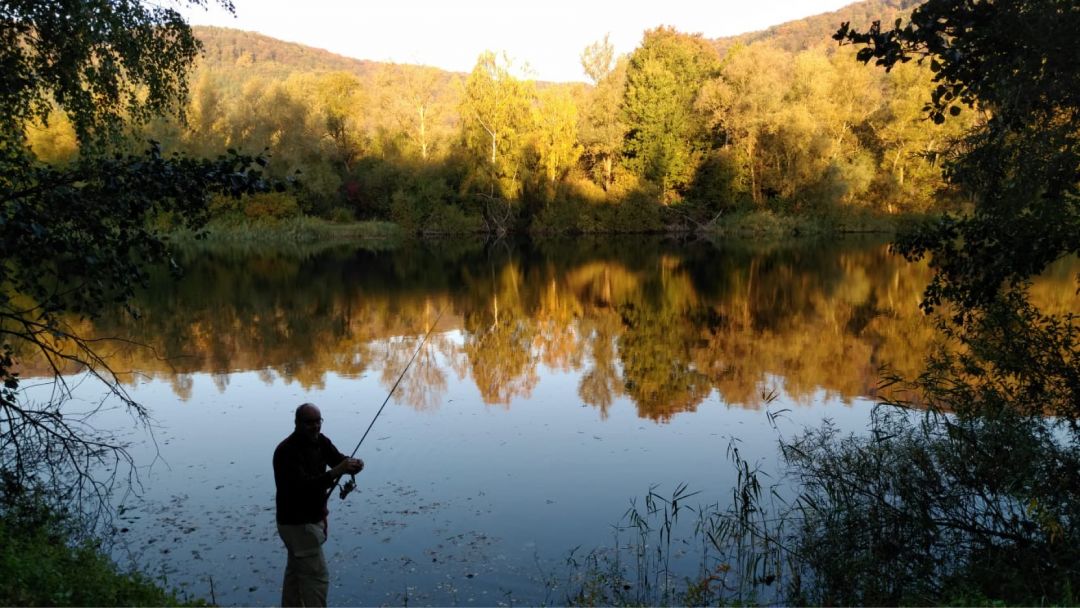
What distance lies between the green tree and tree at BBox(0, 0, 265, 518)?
4518cm

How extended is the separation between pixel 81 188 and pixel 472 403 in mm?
8664

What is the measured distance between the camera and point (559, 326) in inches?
831

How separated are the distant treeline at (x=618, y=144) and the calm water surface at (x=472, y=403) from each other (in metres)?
24.9

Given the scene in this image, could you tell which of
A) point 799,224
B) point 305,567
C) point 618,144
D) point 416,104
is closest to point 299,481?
point 305,567

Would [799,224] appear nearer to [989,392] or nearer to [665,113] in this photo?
[665,113]

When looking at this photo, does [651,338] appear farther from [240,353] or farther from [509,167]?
[509,167]

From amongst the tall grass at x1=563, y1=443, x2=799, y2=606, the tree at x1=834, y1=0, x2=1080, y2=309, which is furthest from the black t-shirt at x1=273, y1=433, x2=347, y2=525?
the tree at x1=834, y1=0, x2=1080, y2=309

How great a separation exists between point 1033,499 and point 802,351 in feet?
35.7

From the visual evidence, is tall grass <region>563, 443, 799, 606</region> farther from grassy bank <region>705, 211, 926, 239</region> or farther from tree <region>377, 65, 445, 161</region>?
tree <region>377, 65, 445, 161</region>

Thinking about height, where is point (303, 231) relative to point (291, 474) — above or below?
above

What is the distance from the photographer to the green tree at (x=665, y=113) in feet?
174

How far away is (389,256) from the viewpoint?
41.8m

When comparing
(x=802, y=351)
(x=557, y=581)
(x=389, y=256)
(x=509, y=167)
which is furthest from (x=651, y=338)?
(x=509, y=167)

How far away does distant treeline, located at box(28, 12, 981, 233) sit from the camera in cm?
5159
